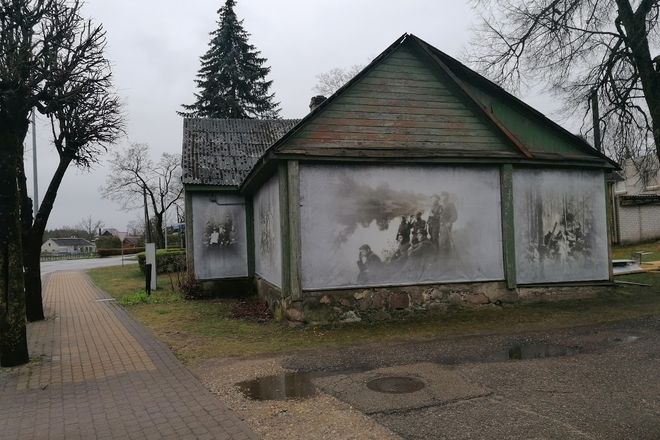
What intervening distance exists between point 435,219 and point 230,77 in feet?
92.6

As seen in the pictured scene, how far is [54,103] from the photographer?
7.96 meters

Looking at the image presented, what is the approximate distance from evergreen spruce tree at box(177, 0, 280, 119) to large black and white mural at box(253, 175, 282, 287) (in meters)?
22.6

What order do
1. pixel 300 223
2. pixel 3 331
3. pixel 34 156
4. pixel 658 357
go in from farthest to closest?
1. pixel 34 156
2. pixel 300 223
3. pixel 3 331
4. pixel 658 357

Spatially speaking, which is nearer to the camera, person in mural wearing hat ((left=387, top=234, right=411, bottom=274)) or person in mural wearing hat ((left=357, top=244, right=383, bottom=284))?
person in mural wearing hat ((left=357, top=244, right=383, bottom=284))

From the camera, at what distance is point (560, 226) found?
10805mm

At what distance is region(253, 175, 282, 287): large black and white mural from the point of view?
9984mm

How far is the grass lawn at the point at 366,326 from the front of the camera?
8016 mm

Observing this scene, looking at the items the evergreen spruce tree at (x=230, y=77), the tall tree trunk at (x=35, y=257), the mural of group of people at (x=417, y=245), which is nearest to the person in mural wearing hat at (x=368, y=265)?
the mural of group of people at (x=417, y=245)

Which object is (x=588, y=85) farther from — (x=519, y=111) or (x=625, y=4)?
(x=519, y=111)

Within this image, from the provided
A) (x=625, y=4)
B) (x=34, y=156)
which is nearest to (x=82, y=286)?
(x=34, y=156)

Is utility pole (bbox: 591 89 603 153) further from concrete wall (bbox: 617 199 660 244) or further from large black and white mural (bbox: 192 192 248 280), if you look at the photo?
concrete wall (bbox: 617 199 660 244)

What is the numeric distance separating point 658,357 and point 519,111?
6326mm

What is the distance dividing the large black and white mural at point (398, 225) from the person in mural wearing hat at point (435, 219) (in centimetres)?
2

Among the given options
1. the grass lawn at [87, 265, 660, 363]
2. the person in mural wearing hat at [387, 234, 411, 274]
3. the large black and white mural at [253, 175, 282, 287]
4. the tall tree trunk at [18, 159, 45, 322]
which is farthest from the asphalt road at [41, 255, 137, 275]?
the person in mural wearing hat at [387, 234, 411, 274]
